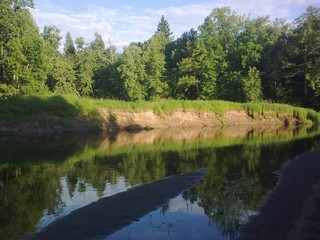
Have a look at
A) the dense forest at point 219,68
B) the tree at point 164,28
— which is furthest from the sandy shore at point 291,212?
the tree at point 164,28

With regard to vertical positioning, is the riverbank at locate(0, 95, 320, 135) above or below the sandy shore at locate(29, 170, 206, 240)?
above

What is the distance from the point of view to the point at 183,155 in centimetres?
2941

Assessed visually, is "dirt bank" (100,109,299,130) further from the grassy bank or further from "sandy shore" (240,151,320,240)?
"sandy shore" (240,151,320,240)

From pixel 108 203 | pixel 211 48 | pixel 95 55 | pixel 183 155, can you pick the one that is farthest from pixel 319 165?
pixel 95 55

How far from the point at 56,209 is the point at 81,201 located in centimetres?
133

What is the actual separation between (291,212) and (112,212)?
6.33 metres

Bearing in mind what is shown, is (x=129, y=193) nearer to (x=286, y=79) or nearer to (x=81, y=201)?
(x=81, y=201)

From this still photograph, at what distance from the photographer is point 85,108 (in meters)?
52.1

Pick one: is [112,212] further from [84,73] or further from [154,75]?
[84,73]

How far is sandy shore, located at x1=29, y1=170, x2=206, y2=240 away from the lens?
38.3 ft

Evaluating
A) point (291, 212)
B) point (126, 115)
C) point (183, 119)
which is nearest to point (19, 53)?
point (126, 115)

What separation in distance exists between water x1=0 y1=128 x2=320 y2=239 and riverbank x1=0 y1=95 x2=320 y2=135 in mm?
11485

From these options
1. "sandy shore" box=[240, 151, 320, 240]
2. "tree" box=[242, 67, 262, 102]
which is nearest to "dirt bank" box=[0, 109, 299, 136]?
"tree" box=[242, 67, 262, 102]

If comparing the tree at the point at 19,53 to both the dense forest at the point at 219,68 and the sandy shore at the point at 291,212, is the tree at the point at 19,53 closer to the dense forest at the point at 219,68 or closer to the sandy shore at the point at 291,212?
the dense forest at the point at 219,68
